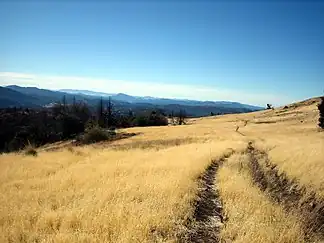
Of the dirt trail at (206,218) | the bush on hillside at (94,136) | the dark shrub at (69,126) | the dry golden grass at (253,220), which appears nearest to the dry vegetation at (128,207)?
the dry golden grass at (253,220)

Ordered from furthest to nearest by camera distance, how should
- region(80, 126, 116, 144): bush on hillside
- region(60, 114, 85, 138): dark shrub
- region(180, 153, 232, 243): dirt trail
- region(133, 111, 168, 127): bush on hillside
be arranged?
region(133, 111, 168, 127): bush on hillside, region(60, 114, 85, 138): dark shrub, region(80, 126, 116, 144): bush on hillside, region(180, 153, 232, 243): dirt trail

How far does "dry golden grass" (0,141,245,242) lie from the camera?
7.34 metres

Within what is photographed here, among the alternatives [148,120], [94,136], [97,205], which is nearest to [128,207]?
[97,205]

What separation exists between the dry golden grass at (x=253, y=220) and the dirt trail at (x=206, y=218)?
0.85 ft

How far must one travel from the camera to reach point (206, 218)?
31.5 feet

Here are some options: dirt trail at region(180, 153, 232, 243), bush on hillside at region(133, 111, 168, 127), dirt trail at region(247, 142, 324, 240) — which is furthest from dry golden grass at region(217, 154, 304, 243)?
bush on hillside at region(133, 111, 168, 127)

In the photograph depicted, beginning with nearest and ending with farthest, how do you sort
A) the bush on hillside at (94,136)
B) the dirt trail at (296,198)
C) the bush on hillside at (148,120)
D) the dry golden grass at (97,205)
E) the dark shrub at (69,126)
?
the dry golden grass at (97,205) < the dirt trail at (296,198) < the bush on hillside at (94,136) < the dark shrub at (69,126) < the bush on hillside at (148,120)

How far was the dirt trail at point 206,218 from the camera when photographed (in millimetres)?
8000

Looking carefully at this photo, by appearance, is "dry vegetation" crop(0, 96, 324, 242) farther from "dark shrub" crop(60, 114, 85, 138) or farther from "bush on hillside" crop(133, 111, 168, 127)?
"bush on hillside" crop(133, 111, 168, 127)

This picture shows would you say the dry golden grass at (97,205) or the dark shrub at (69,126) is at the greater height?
the dry golden grass at (97,205)

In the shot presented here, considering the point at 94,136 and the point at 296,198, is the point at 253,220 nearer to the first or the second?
the point at 296,198

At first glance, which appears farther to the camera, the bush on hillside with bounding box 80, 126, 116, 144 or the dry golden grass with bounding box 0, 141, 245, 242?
the bush on hillside with bounding box 80, 126, 116, 144

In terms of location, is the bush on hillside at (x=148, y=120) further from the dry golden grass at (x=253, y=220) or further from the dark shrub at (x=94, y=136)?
the dry golden grass at (x=253, y=220)

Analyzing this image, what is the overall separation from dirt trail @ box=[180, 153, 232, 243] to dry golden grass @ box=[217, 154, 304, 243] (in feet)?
0.85
